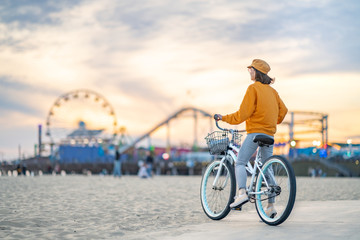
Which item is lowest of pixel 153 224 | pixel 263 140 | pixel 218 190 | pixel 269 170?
pixel 153 224

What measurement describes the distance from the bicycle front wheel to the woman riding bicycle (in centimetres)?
23

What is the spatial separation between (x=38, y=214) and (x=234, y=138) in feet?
9.78

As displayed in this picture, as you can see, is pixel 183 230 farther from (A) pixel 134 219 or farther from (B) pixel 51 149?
(B) pixel 51 149

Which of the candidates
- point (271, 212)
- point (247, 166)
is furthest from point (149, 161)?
point (271, 212)

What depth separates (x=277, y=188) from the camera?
448 cm

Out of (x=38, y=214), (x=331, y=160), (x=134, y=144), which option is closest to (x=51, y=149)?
(x=134, y=144)

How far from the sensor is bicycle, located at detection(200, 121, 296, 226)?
14.4 feet

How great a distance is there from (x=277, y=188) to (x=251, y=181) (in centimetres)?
39

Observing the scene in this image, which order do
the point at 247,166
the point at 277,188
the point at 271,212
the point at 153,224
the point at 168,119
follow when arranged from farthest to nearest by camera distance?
the point at 168,119
the point at 153,224
the point at 247,166
the point at 271,212
the point at 277,188

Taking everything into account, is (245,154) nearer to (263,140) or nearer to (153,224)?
(263,140)

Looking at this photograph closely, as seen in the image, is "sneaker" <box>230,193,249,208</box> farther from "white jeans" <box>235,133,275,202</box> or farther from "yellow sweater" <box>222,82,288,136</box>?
"yellow sweater" <box>222,82,288,136</box>

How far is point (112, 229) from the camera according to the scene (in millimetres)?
5141

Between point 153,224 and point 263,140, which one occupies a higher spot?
point 263,140

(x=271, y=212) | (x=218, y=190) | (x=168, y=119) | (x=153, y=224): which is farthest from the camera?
(x=168, y=119)
